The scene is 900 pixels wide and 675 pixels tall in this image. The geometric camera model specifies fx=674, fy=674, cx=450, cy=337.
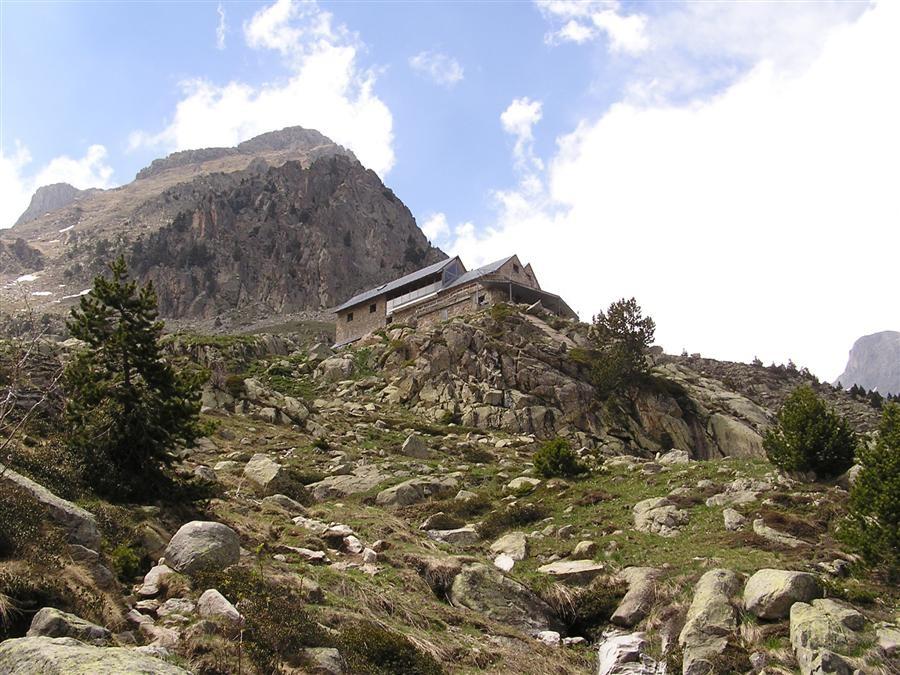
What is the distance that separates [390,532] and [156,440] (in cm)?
695

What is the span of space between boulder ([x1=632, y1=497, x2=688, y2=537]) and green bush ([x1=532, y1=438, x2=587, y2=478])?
19.4 ft

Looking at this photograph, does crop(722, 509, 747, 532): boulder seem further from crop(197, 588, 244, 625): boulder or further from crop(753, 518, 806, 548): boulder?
crop(197, 588, 244, 625): boulder

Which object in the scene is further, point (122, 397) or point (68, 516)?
point (122, 397)

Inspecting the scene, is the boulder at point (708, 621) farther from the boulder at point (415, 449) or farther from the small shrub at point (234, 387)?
the small shrub at point (234, 387)

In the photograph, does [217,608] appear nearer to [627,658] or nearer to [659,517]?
[627,658]

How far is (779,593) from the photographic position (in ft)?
46.0

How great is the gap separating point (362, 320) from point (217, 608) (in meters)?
63.8

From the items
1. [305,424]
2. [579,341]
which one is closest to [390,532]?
[305,424]

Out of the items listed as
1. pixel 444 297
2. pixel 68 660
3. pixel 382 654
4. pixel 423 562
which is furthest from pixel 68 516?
pixel 444 297

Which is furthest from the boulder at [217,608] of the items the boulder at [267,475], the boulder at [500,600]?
the boulder at [267,475]

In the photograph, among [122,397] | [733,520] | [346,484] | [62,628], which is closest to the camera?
[62,628]

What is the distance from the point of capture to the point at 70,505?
1297 centimetres

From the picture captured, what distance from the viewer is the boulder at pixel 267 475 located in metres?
24.2

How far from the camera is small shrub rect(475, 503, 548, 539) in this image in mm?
22281
